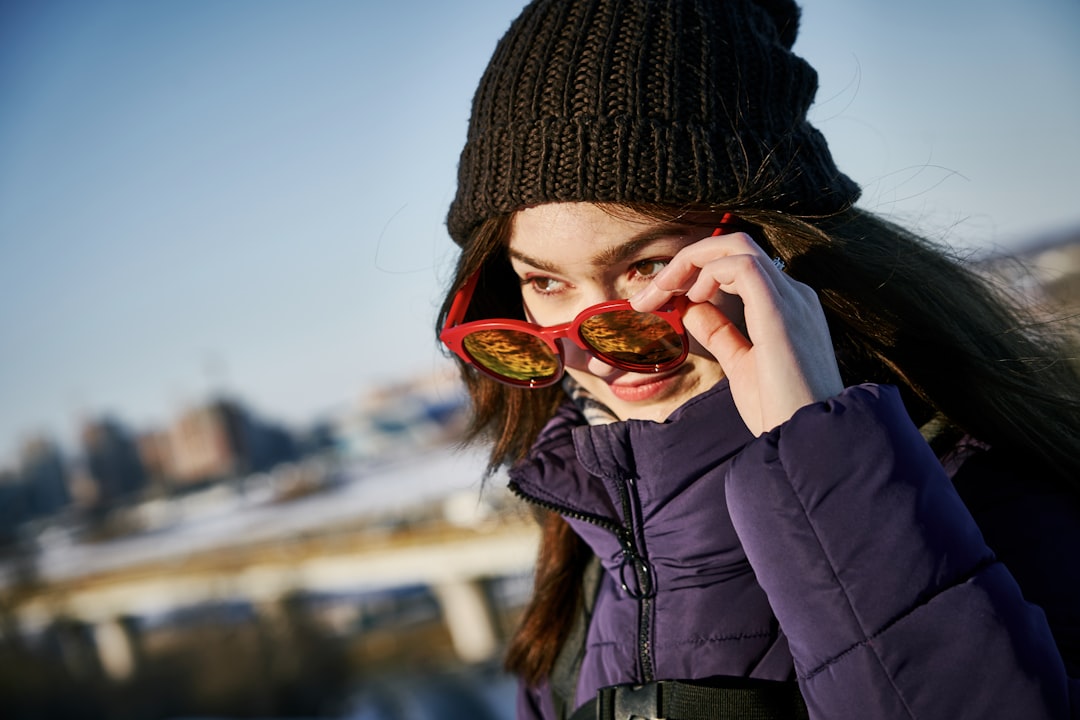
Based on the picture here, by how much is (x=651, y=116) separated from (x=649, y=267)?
0.99 feet

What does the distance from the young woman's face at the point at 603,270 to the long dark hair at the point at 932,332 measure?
52mm

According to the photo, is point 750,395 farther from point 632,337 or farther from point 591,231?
point 591,231

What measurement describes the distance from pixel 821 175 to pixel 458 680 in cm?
2118

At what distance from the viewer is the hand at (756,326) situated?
1297 mm

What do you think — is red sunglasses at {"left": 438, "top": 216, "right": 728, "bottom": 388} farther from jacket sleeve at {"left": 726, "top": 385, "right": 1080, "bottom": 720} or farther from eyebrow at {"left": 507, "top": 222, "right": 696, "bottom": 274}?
jacket sleeve at {"left": 726, "top": 385, "right": 1080, "bottom": 720}

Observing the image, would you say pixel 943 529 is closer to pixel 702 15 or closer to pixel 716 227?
pixel 716 227

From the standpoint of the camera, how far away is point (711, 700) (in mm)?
1414

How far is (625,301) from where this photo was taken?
1.55 m

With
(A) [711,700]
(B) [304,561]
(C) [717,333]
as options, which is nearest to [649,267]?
(C) [717,333]

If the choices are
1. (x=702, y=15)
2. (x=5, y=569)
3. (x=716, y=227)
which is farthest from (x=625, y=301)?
(x=5, y=569)

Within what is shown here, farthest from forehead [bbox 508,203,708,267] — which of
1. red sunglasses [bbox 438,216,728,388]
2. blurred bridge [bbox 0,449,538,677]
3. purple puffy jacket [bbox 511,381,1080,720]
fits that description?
blurred bridge [bbox 0,449,538,677]

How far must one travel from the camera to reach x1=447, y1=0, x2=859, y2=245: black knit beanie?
5.12 ft

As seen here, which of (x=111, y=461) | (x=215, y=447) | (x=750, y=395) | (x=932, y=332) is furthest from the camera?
(x=111, y=461)

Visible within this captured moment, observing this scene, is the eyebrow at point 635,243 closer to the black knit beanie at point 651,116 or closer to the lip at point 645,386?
the black knit beanie at point 651,116
